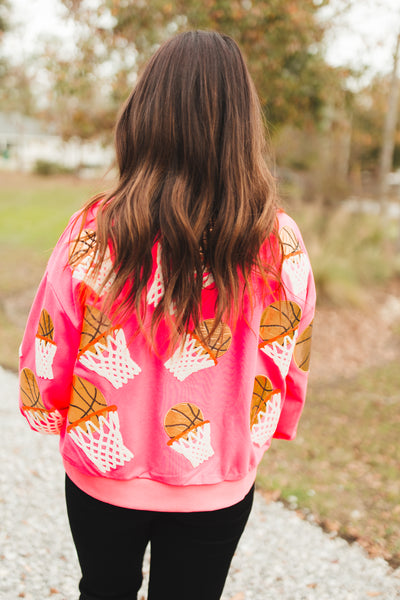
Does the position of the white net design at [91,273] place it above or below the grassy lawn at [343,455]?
above

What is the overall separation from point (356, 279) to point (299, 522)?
5.93m

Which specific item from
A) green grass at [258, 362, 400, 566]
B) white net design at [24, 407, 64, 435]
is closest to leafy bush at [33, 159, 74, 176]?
green grass at [258, 362, 400, 566]

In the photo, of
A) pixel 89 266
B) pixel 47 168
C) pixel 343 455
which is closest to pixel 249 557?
pixel 343 455

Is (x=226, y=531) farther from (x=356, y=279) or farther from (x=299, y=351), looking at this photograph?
(x=356, y=279)

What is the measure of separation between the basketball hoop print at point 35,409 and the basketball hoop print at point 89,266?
335 millimetres

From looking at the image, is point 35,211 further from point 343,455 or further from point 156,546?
point 156,546

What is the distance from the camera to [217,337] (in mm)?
1280

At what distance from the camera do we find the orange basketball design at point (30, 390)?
4.53 ft

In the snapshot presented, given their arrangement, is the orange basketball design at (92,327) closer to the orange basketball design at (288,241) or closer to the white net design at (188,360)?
the white net design at (188,360)

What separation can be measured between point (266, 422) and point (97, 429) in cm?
47

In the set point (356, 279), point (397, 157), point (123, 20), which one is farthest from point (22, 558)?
point (397, 157)

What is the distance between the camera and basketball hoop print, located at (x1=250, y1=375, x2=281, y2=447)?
1.42 metres

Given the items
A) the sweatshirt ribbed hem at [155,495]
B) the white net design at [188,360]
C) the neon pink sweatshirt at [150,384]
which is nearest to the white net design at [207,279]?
the neon pink sweatshirt at [150,384]

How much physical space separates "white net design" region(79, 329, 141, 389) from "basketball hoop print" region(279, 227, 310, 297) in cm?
45
